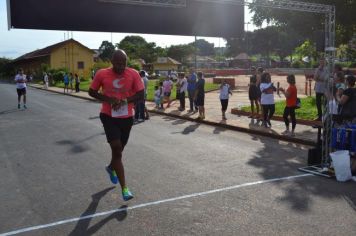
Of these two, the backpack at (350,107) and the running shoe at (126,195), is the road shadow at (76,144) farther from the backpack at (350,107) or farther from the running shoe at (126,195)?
the backpack at (350,107)

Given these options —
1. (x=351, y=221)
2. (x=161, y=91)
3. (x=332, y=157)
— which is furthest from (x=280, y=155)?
(x=161, y=91)

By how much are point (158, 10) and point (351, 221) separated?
276 inches

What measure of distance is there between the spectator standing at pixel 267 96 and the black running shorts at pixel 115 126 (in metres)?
6.71

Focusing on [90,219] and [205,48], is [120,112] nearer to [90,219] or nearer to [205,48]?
[90,219]

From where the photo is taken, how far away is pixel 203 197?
19.3 feet

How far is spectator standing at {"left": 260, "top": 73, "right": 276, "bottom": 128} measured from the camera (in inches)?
468

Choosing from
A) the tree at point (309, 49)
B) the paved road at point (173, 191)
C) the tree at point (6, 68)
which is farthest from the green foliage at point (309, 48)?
the tree at point (6, 68)

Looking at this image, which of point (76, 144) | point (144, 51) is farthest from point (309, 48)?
point (144, 51)

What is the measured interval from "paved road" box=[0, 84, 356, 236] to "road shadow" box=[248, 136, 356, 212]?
0.01m

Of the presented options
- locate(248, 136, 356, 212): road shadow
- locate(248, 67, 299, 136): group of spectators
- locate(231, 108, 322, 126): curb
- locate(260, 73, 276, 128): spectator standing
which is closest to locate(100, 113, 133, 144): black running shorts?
locate(248, 136, 356, 212): road shadow

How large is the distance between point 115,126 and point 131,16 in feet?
18.6

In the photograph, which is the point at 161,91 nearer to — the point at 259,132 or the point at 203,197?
the point at 259,132

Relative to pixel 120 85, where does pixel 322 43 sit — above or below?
above

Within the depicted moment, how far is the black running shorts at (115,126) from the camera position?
5715 mm
